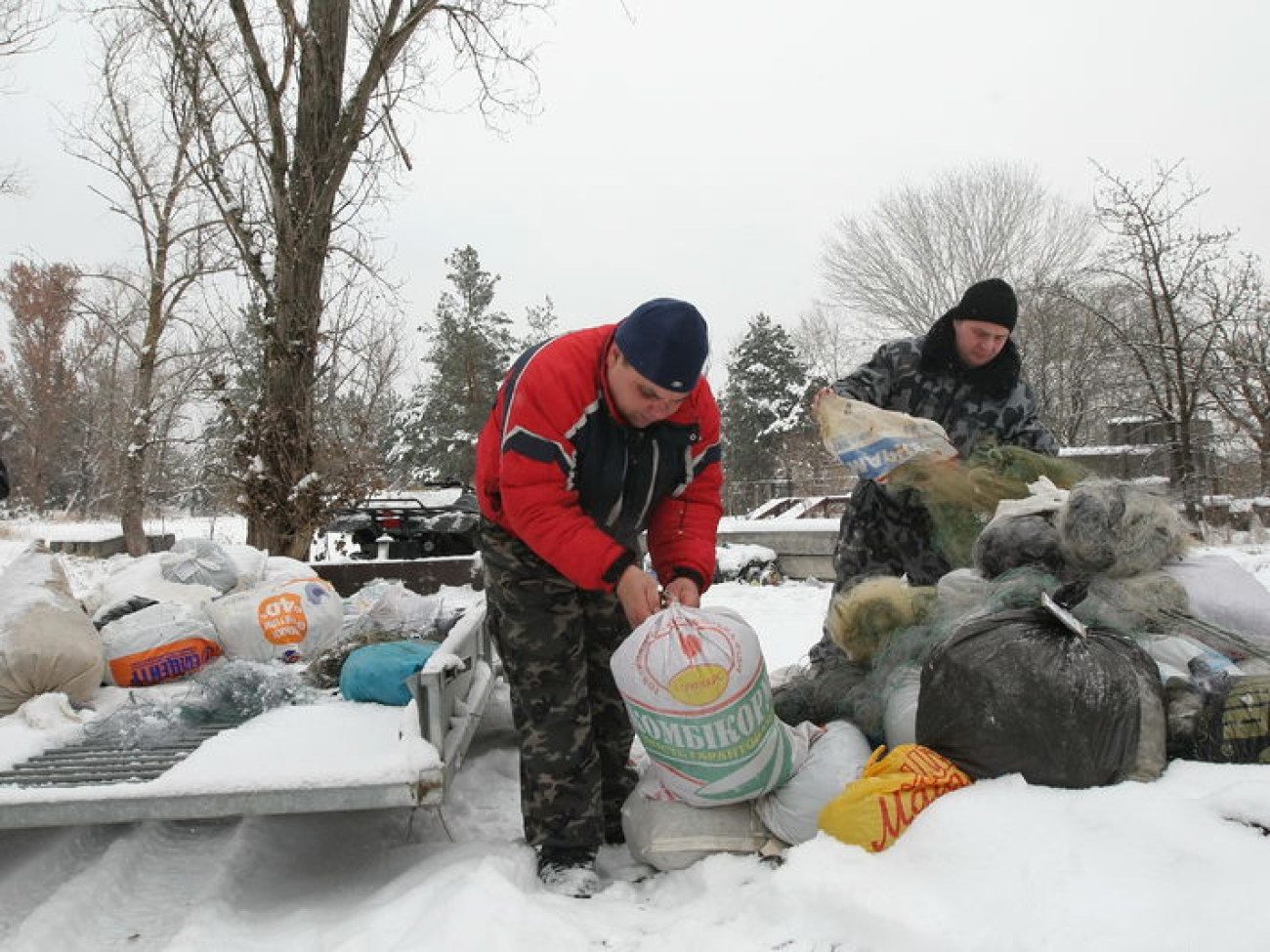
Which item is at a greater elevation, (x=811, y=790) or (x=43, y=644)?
(x=43, y=644)

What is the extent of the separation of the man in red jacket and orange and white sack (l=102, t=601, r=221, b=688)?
1623mm

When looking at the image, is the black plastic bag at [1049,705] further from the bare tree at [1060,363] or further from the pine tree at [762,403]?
the pine tree at [762,403]

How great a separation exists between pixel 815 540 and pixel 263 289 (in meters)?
6.91

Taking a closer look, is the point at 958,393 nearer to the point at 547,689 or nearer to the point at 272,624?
the point at 547,689

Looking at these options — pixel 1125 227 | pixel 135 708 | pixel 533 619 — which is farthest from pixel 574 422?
pixel 1125 227

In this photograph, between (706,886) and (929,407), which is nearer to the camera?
(706,886)

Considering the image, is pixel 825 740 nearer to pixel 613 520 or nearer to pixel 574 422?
pixel 613 520

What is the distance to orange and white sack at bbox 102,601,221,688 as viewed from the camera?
11.1 feet

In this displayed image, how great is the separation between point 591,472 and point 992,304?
1.64 metres

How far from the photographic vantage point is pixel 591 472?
7.79 feet

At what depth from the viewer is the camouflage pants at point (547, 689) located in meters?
2.41

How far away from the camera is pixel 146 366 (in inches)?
613

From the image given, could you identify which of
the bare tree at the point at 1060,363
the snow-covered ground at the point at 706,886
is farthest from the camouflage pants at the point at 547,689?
the bare tree at the point at 1060,363

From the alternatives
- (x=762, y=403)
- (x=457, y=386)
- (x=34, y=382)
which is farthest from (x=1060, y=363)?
(x=34, y=382)
